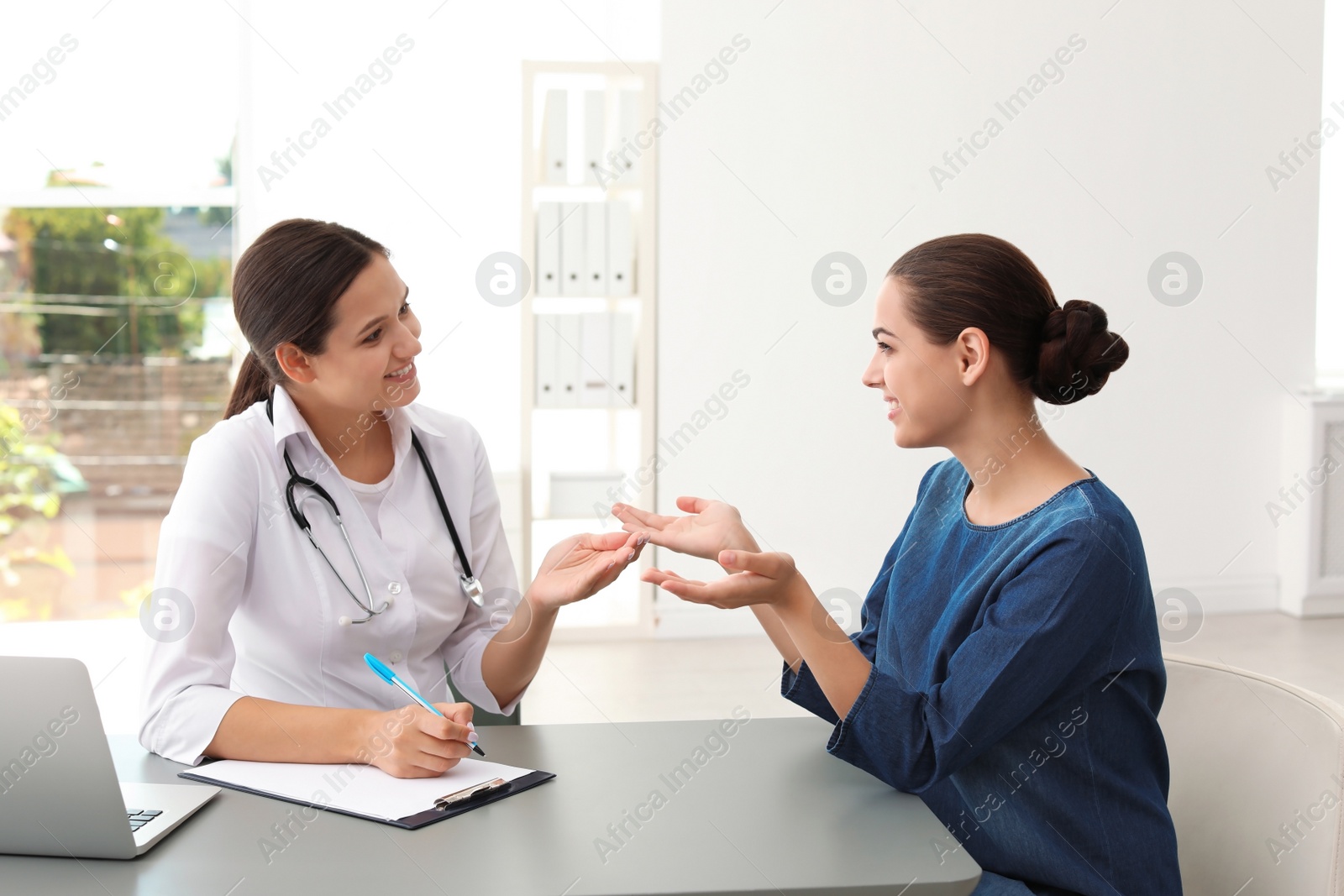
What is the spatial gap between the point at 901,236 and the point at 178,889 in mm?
3918

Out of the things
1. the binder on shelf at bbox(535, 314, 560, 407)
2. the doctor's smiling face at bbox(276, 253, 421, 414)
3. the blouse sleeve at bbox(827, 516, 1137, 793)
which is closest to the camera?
the blouse sleeve at bbox(827, 516, 1137, 793)

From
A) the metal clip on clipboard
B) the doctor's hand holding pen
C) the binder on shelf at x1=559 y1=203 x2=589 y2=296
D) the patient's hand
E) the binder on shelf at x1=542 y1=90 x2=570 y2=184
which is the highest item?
the binder on shelf at x1=542 y1=90 x2=570 y2=184

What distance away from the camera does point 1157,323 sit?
4.64 metres

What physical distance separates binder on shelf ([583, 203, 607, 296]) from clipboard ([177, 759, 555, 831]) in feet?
10.1

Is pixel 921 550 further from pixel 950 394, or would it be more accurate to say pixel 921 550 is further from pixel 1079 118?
pixel 1079 118

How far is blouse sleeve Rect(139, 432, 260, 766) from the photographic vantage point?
1354 millimetres

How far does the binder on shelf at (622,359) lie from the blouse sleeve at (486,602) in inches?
93.7

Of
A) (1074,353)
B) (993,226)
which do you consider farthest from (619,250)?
(1074,353)

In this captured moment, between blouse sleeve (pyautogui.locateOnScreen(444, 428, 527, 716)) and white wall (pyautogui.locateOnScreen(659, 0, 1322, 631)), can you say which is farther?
white wall (pyautogui.locateOnScreen(659, 0, 1322, 631))

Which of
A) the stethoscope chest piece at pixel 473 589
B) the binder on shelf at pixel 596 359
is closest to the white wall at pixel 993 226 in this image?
the binder on shelf at pixel 596 359

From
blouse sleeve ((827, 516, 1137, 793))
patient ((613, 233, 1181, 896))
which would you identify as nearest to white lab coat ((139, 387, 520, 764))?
patient ((613, 233, 1181, 896))

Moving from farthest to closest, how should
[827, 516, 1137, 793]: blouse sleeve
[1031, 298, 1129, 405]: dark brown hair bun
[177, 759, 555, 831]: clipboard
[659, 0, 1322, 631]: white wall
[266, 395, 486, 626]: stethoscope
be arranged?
[659, 0, 1322, 631]: white wall → [266, 395, 486, 626]: stethoscope → [1031, 298, 1129, 405]: dark brown hair bun → [827, 516, 1137, 793]: blouse sleeve → [177, 759, 555, 831]: clipboard

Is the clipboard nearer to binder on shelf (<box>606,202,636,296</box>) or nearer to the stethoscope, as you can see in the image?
the stethoscope

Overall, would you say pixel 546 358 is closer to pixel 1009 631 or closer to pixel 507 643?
pixel 507 643
